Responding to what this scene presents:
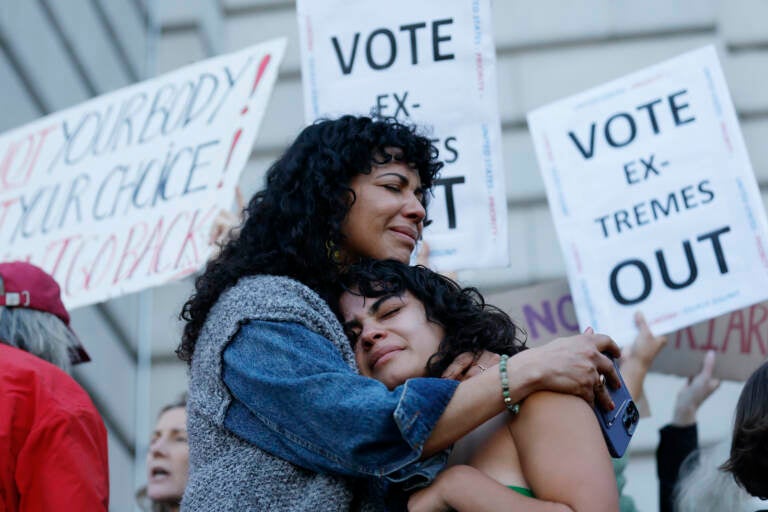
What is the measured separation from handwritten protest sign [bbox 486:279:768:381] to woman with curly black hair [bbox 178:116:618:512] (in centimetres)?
182

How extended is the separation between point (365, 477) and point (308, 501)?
0.39 feet

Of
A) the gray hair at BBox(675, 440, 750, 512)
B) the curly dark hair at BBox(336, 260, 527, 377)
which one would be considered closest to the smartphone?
the curly dark hair at BBox(336, 260, 527, 377)

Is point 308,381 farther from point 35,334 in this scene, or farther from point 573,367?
point 35,334

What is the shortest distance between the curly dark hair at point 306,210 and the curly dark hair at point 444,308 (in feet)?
0.29

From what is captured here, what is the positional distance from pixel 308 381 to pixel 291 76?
15.2 ft

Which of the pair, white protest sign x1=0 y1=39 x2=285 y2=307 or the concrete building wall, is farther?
the concrete building wall

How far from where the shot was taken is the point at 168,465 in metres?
4.20

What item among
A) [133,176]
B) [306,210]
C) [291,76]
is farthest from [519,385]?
[291,76]

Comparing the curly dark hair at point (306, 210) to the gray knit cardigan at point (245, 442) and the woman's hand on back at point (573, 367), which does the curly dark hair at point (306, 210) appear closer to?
the gray knit cardigan at point (245, 442)

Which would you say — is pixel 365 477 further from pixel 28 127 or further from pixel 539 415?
pixel 28 127

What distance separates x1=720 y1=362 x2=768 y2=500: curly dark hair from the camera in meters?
2.66

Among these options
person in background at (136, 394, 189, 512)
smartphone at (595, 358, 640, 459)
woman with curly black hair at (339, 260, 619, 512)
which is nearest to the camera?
woman with curly black hair at (339, 260, 619, 512)

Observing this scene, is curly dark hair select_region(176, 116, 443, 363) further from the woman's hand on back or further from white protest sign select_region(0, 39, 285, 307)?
white protest sign select_region(0, 39, 285, 307)

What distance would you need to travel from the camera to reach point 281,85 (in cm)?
657
